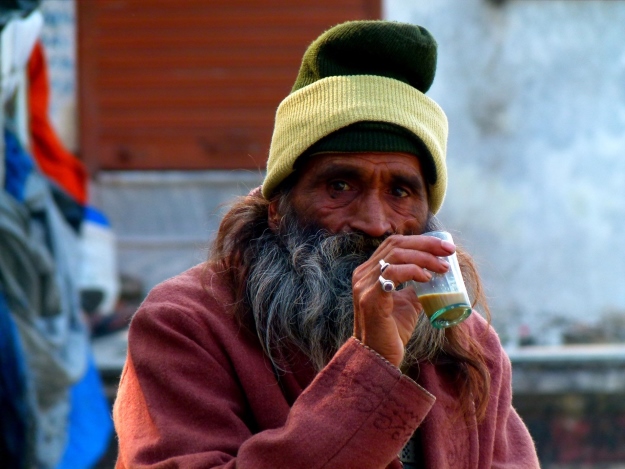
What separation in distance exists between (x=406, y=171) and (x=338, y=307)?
1.03 ft

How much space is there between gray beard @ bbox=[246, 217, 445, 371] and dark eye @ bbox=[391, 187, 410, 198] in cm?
12

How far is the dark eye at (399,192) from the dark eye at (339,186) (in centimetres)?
10

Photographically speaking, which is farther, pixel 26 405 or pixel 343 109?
pixel 26 405

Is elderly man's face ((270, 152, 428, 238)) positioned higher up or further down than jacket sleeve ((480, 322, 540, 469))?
higher up

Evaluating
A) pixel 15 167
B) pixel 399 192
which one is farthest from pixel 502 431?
pixel 15 167

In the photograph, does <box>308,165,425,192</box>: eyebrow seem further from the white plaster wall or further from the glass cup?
the white plaster wall

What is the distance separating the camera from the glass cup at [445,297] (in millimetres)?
1880

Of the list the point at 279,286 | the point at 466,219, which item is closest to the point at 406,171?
the point at 279,286

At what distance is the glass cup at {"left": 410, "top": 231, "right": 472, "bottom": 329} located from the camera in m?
1.88

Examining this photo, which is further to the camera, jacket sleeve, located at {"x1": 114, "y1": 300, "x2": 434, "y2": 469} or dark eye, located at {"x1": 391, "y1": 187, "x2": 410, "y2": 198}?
dark eye, located at {"x1": 391, "y1": 187, "x2": 410, "y2": 198}

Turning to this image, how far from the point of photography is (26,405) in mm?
4457

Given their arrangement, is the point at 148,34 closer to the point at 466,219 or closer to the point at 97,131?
the point at 97,131

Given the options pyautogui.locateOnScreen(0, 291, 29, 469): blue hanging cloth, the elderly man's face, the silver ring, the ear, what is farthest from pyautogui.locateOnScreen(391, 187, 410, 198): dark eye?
pyautogui.locateOnScreen(0, 291, 29, 469): blue hanging cloth

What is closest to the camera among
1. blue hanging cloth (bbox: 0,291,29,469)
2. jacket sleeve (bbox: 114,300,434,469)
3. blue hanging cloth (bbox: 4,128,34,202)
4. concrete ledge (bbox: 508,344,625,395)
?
jacket sleeve (bbox: 114,300,434,469)
